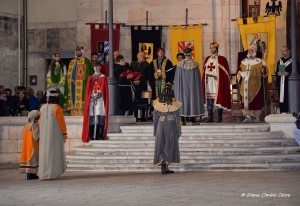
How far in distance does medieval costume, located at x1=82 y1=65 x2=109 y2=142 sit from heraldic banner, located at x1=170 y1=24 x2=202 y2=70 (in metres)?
6.44

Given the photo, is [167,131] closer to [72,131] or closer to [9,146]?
[72,131]

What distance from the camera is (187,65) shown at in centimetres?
2080

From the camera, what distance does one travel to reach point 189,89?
68.5 feet

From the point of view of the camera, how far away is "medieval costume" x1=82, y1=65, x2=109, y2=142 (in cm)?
2031

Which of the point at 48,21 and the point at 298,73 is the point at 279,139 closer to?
the point at 298,73

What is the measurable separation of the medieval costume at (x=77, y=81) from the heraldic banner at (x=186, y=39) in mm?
3925

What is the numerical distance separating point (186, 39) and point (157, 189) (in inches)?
496

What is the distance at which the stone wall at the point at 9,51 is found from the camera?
1137 inches

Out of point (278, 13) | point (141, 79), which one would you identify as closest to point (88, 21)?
point (141, 79)

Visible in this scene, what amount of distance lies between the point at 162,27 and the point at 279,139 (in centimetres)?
905

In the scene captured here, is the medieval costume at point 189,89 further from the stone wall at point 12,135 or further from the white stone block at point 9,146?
the white stone block at point 9,146

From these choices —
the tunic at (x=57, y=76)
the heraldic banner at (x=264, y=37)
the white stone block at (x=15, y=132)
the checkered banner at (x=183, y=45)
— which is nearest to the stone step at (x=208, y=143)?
the white stone block at (x=15, y=132)

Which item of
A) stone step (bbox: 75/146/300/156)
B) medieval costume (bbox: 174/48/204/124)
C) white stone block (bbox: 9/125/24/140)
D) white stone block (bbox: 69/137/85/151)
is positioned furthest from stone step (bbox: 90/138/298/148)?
white stone block (bbox: 9/125/24/140)

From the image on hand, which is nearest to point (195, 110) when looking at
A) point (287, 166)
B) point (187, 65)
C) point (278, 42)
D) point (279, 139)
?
point (187, 65)
